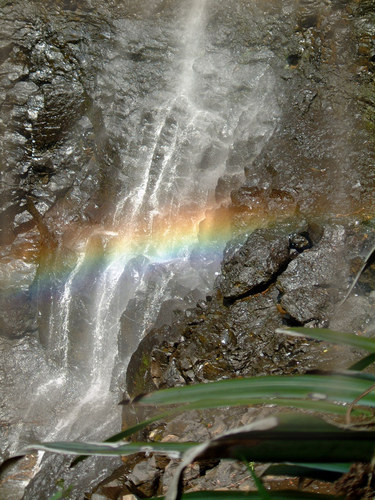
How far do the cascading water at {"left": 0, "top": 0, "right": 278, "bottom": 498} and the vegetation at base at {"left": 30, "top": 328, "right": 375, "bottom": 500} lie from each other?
4.83m

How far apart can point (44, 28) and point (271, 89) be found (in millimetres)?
3314

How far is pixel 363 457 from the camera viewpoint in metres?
0.70

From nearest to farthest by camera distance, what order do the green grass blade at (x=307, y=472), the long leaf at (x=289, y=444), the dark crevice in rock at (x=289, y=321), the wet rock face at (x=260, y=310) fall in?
the long leaf at (x=289, y=444) → the green grass blade at (x=307, y=472) → the wet rock face at (x=260, y=310) → the dark crevice in rock at (x=289, y=321)

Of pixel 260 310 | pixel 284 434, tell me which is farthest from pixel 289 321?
pixel 284 434

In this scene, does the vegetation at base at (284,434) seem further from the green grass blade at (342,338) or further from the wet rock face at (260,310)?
the wet rock face at (260,310)

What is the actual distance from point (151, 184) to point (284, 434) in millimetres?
5824

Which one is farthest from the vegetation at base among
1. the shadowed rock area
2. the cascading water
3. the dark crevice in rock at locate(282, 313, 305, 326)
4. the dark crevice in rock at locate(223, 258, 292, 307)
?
the cascading water

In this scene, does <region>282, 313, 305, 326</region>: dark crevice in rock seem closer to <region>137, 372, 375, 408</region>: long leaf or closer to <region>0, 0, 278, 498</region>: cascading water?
<region>0, 0, 278, 498</region>: cascading water

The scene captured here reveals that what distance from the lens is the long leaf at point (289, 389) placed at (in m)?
0.84

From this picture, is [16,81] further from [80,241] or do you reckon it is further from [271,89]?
[271,89]

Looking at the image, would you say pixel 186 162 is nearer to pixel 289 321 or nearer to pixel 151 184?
pixel 151 184

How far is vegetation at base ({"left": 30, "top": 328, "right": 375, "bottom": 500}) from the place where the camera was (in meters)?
0.69

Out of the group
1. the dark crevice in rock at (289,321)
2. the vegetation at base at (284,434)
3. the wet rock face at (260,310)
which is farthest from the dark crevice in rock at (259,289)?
the vegetation at base at (284,434)

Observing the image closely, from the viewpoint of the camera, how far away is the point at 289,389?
2.79 ft
